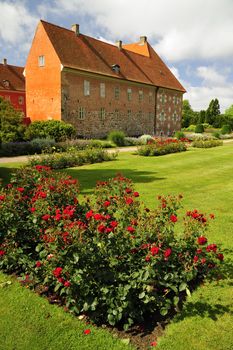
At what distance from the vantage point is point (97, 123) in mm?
31172

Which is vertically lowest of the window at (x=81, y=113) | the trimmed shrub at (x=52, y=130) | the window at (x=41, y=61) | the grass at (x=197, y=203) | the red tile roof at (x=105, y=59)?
the grass at (x=197, y=203)

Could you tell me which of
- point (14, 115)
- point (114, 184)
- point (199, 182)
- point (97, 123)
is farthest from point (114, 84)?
point (114, 184)

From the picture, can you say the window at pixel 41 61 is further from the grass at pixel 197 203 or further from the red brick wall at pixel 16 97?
the grass at pixel 197 203

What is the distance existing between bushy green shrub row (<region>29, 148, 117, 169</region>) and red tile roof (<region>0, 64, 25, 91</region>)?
30753 millimetres

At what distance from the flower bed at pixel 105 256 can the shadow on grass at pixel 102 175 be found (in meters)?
4.99

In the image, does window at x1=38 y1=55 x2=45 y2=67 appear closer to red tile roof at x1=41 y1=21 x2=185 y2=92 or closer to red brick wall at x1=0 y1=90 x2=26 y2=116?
red tile roof at x1=41 y1=21 x2=185 y2=92

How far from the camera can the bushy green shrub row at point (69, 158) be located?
13.5 meters

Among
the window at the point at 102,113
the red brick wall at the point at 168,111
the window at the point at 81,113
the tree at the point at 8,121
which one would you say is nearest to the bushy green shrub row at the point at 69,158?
the tree at the point at 8,121

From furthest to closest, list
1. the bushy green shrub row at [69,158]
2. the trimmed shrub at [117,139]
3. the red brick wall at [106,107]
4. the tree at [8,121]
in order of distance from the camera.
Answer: the red brick wall at [106,107] → the trimmed shrub at [117,139] → the tree at [8,121] → the bushy green shrub row at [69,158]

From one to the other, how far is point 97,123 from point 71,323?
28761mm

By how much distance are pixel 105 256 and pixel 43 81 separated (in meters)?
27.5

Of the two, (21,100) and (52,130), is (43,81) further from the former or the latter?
(21,100)

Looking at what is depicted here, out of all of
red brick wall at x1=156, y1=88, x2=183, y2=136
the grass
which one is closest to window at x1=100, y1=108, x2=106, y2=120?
red brick wall at x1=156, y1=88, x2=183, y2=136

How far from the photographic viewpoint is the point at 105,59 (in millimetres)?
32250
